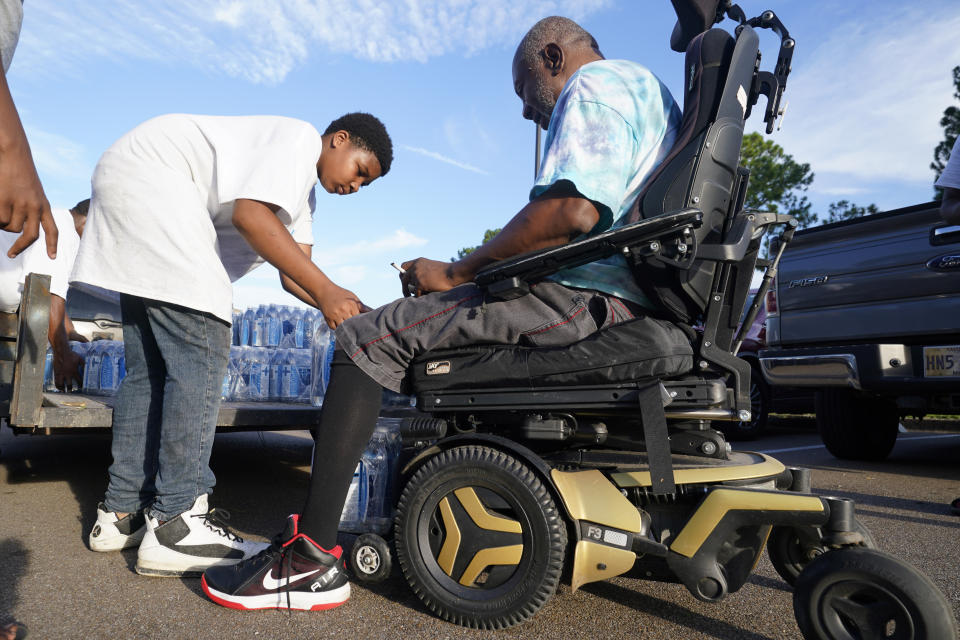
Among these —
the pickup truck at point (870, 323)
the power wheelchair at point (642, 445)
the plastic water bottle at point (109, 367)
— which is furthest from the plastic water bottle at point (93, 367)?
the pickup truck at point (870, 323)

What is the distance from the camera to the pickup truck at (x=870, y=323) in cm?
430

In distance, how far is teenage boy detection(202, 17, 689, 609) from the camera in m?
1.90

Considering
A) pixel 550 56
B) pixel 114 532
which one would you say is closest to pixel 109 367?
pixel 114 532

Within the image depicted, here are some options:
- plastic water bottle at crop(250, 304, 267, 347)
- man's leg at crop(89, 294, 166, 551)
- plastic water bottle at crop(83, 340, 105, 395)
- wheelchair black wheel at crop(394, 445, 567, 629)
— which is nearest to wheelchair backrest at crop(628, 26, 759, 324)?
wheelchair black wheel at crop(394, 445, 567, 629)

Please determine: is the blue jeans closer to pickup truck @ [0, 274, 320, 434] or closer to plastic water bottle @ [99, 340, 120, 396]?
pickup truck @ [0, 274, 320, 434]

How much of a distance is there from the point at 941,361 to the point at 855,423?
121 centimetres

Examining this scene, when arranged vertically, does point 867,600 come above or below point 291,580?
above

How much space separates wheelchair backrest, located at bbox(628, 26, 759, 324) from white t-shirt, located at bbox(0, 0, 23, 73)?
1682 mm

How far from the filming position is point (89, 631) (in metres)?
1.82

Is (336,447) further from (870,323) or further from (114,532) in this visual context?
(870,323)

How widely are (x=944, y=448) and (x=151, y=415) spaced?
7.56 meters

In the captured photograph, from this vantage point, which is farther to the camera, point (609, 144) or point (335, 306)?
point (335, 306)

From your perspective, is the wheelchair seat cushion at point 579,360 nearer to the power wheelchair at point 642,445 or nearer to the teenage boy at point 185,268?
the power wheelchair at point 642,445

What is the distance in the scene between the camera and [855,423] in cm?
530
